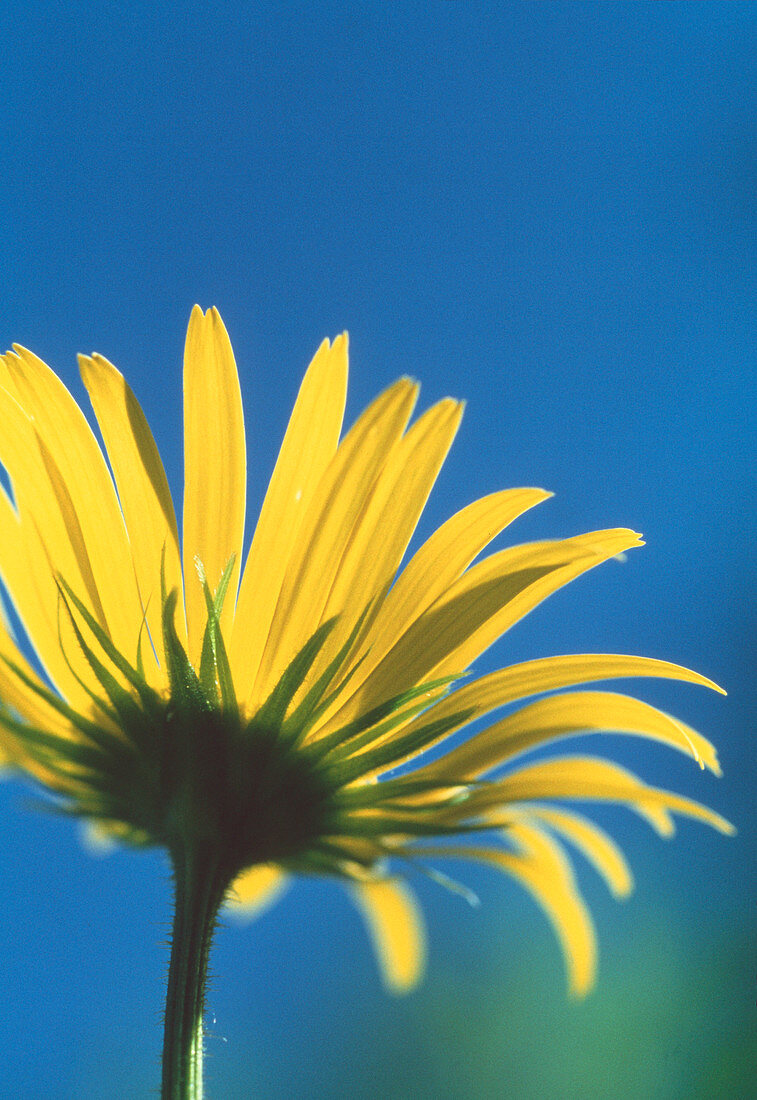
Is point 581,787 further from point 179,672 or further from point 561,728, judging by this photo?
point 179,672

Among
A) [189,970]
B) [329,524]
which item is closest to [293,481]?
[329,524]

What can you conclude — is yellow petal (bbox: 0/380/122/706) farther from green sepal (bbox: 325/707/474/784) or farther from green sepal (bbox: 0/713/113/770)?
green sepal (bbox: 325/707/474/784)

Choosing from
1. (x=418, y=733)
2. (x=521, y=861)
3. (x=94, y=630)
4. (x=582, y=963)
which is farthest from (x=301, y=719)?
(x=582, y=963)

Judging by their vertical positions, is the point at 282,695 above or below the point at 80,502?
below

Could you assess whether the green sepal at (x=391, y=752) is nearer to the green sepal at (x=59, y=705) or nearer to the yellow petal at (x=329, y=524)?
the yellow petal at (x=329, y=524)

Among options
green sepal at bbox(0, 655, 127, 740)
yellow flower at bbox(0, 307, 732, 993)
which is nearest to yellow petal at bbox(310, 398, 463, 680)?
yellow flower at bbox(0, 307, 732, 993)

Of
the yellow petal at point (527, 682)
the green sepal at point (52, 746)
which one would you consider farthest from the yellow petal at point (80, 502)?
the yellow petal at point (527, 682)
